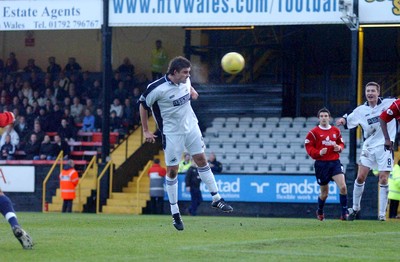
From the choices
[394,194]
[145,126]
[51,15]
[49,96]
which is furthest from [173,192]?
[49,96]

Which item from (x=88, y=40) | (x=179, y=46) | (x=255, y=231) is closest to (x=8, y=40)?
(x=88, y=40)

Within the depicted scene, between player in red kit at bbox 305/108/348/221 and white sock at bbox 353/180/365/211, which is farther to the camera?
player in red kit at bbox 305/108/348/221

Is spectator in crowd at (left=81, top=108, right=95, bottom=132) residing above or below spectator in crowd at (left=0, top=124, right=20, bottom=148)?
above

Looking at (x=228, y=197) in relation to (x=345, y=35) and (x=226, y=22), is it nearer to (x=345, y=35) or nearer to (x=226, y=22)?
(x=226, y=22)

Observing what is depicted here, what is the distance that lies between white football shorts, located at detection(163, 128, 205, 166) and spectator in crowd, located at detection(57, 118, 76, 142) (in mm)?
18350

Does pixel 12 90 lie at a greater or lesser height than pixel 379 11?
lesser

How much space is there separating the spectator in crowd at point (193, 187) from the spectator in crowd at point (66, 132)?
5.66m

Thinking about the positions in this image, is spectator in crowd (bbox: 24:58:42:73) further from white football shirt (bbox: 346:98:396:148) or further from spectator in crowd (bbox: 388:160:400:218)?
white football shirt (bbox: 346:98:396:148)

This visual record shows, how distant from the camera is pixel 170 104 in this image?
47.3 ft

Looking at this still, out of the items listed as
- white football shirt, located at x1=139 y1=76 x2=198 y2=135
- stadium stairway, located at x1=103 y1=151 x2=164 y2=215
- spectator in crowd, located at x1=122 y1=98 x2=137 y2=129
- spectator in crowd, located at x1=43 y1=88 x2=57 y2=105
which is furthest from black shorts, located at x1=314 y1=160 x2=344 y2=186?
spectator in crowd, located at x1=43 y1=88 x2=57 y2=105

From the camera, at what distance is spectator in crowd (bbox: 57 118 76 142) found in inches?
1286

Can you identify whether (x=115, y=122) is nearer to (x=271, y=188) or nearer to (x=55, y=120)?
(x=55, y=120)

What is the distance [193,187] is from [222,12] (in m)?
4.81

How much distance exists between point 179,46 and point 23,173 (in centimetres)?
732
